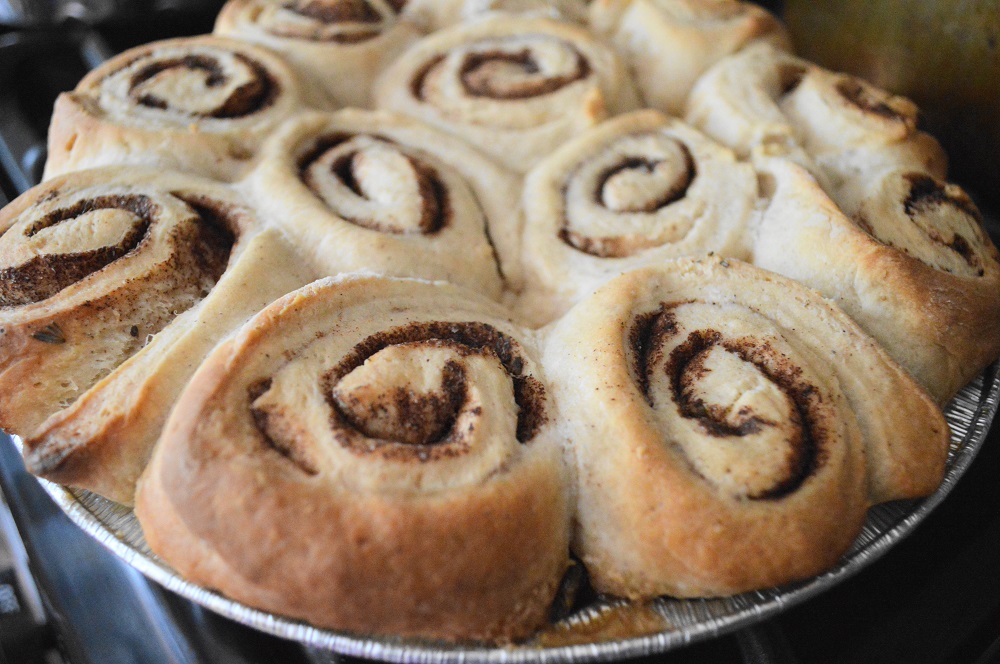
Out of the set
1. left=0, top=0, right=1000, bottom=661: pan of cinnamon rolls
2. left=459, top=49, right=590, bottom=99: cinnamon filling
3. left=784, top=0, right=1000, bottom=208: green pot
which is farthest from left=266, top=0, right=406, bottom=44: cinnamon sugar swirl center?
left=784, top=0, right=1000, bottom=208: green pot

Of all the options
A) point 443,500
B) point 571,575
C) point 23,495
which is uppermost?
point 443,500

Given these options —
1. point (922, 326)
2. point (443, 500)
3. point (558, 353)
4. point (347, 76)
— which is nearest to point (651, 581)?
point (443, 500)

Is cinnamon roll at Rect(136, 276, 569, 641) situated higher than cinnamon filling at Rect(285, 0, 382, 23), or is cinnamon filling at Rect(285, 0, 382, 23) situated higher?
cinnamon filling at Rect(285, 0, 382, 23)

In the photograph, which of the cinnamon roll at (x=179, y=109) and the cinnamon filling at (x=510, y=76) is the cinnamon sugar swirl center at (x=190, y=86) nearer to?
the cinnamon roll at (x=179, y=109)

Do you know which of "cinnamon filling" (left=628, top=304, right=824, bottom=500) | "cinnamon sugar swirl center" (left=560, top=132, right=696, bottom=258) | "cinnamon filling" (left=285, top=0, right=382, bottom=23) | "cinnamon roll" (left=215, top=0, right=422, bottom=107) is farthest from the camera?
"cinnamon filling" (left=285, top=0, right=382, bottom=23)

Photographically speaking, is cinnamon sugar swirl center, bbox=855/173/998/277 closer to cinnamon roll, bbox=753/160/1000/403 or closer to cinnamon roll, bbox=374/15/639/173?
cinnamon roll, bbox=753/160/1000/403

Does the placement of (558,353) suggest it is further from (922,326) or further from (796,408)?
(922,326)

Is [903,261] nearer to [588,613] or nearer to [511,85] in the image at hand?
[588,613]
